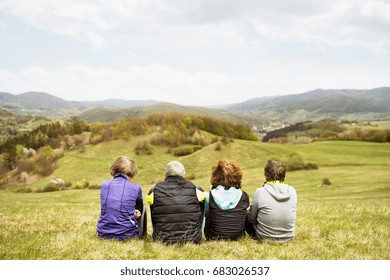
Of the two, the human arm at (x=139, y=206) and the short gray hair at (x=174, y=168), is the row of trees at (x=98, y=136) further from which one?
the short gray hair at (x=174, y=168)

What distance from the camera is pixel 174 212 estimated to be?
22.9 feet

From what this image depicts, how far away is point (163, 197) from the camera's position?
22.9 ft

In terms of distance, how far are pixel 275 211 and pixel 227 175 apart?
4.83 ft

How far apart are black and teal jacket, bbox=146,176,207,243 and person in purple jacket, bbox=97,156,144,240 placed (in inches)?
20.6

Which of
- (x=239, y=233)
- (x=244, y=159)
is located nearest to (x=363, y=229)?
(x=239, y=233)

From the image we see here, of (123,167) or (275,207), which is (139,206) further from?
(275,207)

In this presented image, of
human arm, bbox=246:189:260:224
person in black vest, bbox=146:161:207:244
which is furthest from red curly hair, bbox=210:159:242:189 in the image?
person in black vest, bbox=146:161:207:244

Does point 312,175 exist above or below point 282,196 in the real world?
below

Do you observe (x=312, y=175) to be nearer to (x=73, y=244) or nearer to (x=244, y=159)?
(x=244, y=159)

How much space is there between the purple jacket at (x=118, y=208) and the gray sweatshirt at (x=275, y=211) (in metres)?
2.97

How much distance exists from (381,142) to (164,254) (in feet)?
343

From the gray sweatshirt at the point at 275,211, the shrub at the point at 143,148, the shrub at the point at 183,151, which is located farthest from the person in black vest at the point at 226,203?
the shrub at the point at 143,148

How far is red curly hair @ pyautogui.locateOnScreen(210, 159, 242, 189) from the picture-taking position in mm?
7406

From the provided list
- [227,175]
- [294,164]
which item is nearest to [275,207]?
[227,175]
